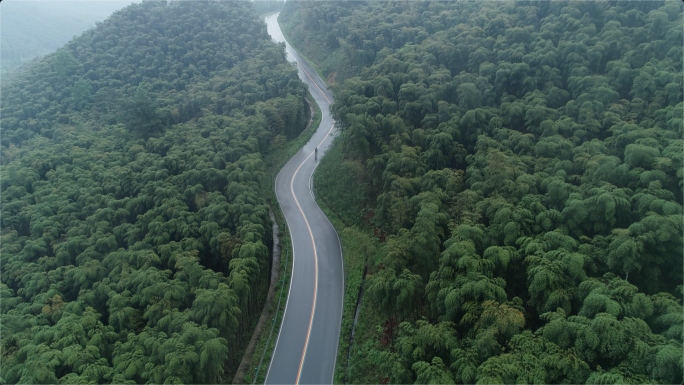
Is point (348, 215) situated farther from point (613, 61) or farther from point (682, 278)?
point (613, 61)

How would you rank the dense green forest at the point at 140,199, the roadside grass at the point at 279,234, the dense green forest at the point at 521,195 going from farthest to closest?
the roadside grass at the point at 279,234, the dense green forest at the point at 140,199, the dense green forest at the point at 521,195

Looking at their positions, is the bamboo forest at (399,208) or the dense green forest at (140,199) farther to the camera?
the dense green forest at (140,199)

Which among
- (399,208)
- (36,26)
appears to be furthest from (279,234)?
(36,26)

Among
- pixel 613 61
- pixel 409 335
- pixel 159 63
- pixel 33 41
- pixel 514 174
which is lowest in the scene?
pixel 409 335

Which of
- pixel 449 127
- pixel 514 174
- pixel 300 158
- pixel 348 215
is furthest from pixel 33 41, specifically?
pixel 514 174

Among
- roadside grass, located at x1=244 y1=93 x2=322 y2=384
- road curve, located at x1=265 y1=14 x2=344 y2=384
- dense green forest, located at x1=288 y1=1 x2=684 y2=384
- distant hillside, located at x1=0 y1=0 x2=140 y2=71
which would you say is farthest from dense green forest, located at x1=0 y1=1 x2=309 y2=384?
distant hillside, located at x1=0 y1=0 x2=140 y2=71

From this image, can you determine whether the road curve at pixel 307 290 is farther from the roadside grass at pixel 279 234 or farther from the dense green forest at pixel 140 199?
the dense green forest at pixel 140 199

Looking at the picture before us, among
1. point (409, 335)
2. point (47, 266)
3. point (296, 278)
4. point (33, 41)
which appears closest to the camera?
point (409, 335)


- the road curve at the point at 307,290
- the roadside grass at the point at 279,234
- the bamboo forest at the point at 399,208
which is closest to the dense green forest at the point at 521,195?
the bamboo forest at the point at 399,208
